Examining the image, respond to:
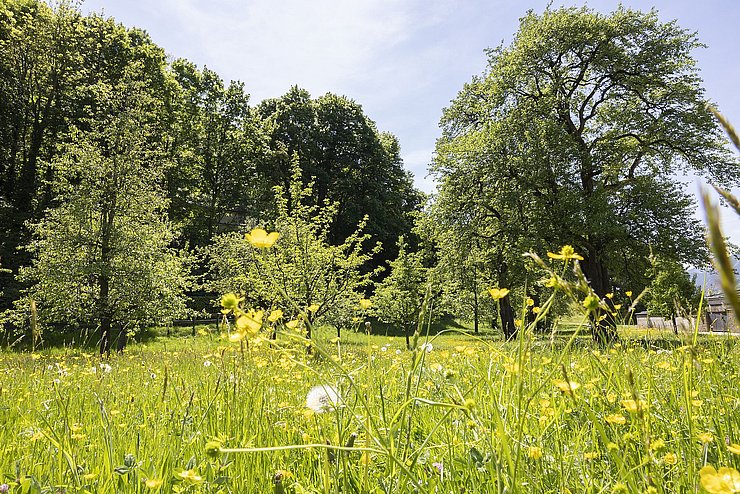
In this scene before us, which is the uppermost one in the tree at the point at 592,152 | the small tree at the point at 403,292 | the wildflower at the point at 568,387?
the tree at the point at 592,152

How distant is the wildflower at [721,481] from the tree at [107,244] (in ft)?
41.2

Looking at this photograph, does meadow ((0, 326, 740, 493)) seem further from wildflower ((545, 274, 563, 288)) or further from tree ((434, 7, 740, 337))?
tree ((434, 7, 740, 337))

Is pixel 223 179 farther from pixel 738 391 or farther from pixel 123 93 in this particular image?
pixel 738 391

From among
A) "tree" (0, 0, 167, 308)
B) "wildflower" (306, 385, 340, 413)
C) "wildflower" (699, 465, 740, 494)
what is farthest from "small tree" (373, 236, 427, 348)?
"wildflower" (699, 465, 740, 494)

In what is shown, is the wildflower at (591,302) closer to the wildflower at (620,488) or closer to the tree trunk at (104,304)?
the wildflower at (620,488)

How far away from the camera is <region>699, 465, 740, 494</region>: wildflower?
0.66m

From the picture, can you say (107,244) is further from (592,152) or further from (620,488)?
(592,152)

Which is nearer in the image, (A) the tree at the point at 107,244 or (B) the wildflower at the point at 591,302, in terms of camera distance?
(B) the wildflower at the point at 591,302

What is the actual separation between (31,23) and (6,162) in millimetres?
7248

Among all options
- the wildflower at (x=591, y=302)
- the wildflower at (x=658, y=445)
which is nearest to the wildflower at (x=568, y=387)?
the wildflower at (x=591, y=302)

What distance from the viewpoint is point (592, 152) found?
1625 cm

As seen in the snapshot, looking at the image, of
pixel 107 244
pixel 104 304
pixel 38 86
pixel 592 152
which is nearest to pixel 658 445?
pixel 104 304

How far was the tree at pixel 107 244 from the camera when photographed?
11.7 metres

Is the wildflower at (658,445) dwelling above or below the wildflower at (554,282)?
below
